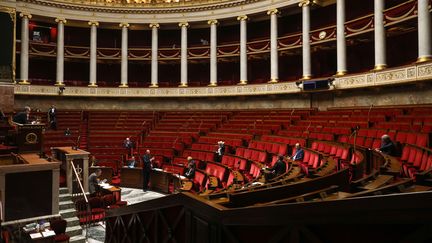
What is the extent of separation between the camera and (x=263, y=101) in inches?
805

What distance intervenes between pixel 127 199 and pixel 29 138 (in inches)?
163

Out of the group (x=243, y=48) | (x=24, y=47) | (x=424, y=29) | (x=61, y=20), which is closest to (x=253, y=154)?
(x=424, y=29)

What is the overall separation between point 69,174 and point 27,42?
15598mm

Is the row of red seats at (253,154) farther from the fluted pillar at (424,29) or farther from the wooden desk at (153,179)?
the fluted pillar at (424,29)

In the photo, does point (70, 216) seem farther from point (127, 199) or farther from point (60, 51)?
point (60, 51)

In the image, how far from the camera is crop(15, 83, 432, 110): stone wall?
1311 cm

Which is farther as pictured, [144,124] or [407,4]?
[144,124]

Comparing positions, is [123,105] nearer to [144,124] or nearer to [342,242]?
[144,124]

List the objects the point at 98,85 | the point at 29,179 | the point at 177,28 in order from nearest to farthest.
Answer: the point at 29,179 → the point at 98,85 → the point at 177,28

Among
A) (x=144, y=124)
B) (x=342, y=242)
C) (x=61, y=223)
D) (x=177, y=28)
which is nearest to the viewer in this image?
(x=342, y=242)

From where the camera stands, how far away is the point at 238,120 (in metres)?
18.5

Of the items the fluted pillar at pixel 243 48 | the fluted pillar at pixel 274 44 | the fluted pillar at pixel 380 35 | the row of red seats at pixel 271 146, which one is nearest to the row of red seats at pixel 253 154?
the row of red seats at pixel 271 146

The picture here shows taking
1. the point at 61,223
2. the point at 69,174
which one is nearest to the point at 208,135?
the point at 69,174

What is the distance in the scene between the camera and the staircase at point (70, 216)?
8148mm
